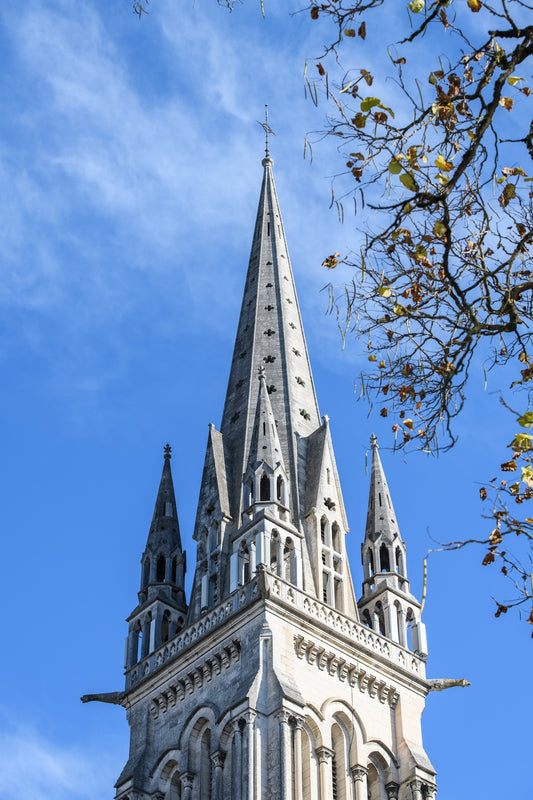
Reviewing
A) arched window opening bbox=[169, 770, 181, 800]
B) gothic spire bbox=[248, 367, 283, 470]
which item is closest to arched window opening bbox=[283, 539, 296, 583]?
gothic spire bbox=[248, 367, 283, 470]

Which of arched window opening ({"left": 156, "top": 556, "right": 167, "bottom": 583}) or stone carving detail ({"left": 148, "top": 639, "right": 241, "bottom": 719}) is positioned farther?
arched window opening ({"left": 156, "top": 556, "right": 167, "bottom": 583})

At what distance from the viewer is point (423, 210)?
13.6 m

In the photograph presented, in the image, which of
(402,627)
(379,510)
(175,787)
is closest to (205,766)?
(175,787)

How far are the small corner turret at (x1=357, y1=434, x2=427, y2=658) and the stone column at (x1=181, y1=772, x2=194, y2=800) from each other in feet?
25.6

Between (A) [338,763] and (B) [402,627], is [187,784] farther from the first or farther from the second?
(B) [402,627]

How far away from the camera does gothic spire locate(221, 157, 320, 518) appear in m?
46.1

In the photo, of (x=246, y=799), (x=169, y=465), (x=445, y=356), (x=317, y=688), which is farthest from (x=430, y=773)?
(x=445, y=356)

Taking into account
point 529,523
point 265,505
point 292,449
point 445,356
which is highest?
point 292,449

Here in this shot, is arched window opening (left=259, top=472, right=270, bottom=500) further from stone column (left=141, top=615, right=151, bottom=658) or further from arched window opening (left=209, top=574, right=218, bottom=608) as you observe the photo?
stone column (left=141, top=615, right=151, bottom=658)

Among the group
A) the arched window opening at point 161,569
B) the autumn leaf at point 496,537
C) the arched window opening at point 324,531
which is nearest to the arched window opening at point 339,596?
the arched window opening at point 324,531

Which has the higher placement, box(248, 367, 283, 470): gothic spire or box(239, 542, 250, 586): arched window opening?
box(248, 367, 283, 470): gothic spire

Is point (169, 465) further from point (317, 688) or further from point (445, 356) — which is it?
point (445, 356)

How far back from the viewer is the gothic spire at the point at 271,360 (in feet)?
151

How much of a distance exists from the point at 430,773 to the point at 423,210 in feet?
92.8
